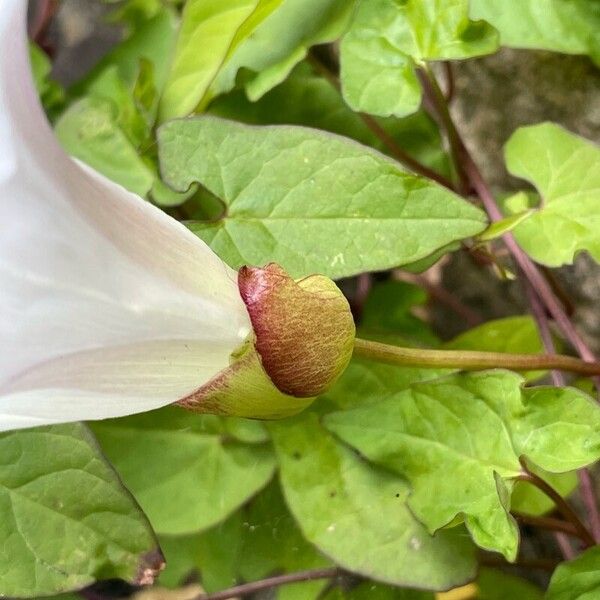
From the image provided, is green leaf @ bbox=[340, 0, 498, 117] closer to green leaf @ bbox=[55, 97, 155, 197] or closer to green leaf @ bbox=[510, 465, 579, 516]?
green leaf @ bbox=[55, 97, 155, 197]

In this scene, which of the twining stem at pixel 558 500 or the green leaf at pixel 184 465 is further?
the green leaf at pixel 184 465

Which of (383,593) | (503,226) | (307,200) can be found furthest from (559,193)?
(383,593)

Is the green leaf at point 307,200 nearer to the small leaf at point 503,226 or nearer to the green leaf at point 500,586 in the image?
the small leaf at point 503,226

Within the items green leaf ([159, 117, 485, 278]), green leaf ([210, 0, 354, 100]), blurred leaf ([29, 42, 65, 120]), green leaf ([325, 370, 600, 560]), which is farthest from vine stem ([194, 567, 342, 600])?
blurred leaf ([29, 42, 65, 120])

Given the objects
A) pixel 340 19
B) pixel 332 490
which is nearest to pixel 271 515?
pixel 332 490

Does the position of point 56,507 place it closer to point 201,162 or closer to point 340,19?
point 201,162

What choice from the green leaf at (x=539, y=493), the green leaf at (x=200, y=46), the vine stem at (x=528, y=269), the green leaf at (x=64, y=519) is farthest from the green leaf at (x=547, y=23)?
the green leaf at (x=64, y=519)
